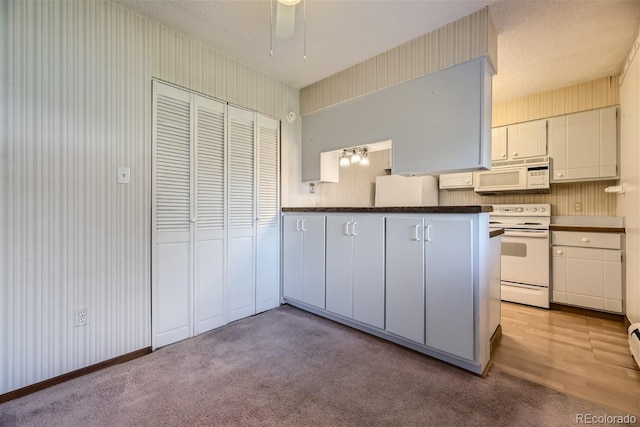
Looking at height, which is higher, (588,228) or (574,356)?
(588,228)

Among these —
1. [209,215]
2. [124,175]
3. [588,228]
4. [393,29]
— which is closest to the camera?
[124,175]

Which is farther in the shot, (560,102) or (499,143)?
(499,143)

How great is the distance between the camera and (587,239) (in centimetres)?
295

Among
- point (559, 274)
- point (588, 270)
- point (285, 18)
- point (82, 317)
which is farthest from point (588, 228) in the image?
point (82, 317)

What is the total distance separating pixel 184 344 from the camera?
228cm

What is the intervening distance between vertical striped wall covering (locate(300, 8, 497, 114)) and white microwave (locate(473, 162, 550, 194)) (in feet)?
5.70

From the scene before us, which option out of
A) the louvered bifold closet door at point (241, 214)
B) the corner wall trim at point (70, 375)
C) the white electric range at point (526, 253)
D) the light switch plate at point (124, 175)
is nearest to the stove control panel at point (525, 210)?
the white electric range at point (526, 253)

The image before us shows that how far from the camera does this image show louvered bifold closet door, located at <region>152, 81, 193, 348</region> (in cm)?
221

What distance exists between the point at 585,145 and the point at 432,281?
272 centimetres

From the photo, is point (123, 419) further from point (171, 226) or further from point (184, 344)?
point (171, 226)

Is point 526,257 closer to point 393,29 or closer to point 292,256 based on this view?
point 292,256

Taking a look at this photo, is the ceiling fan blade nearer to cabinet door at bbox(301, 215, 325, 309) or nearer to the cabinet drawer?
cabinet door at bbox(301, 215, 325, 309)

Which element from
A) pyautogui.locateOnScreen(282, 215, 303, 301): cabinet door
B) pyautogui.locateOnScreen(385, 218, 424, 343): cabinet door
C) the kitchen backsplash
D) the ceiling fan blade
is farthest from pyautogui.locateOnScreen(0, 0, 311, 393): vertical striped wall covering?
the kitchen backsplash

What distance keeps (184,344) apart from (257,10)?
2.66 metres
